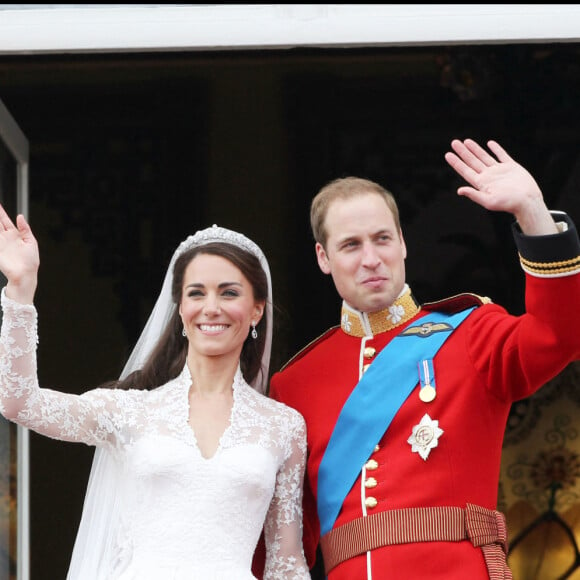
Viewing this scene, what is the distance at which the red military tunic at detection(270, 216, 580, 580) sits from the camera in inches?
122

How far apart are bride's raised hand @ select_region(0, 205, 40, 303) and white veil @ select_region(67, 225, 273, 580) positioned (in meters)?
0.50

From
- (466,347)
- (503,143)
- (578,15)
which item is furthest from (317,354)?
(503,143)

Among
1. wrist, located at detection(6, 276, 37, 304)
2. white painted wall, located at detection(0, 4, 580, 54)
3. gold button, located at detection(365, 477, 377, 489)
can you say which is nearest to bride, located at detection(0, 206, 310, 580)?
wrist, located at detection(6, 276, 37, 304)

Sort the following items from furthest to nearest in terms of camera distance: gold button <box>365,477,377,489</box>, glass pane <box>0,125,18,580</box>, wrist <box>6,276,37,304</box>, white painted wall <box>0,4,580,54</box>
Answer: glass pane <box>0,125,18,580</box>
white painted wall <box>0,4,580,54</box>
gold button <box>365,477,377,489</box>
wrist <box>6,276,37,304</box>

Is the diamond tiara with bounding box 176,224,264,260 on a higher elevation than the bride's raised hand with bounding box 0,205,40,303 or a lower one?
higher

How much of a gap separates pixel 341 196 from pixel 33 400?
2.97ft

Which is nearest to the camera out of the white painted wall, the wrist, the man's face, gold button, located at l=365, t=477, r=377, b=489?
the wrist

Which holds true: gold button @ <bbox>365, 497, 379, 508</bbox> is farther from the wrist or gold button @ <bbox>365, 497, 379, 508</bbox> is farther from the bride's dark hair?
the wrist

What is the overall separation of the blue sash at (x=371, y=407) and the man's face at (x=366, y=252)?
0.12 meters

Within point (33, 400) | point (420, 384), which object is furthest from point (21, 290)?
point (420, 384)

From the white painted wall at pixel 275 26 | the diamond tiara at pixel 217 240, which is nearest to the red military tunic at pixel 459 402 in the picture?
the diamond tiara at pixel 217 240

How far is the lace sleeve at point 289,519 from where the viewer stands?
352 centimetres

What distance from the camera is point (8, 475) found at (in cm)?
470

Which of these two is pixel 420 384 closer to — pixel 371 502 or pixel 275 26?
pixel 371 502
